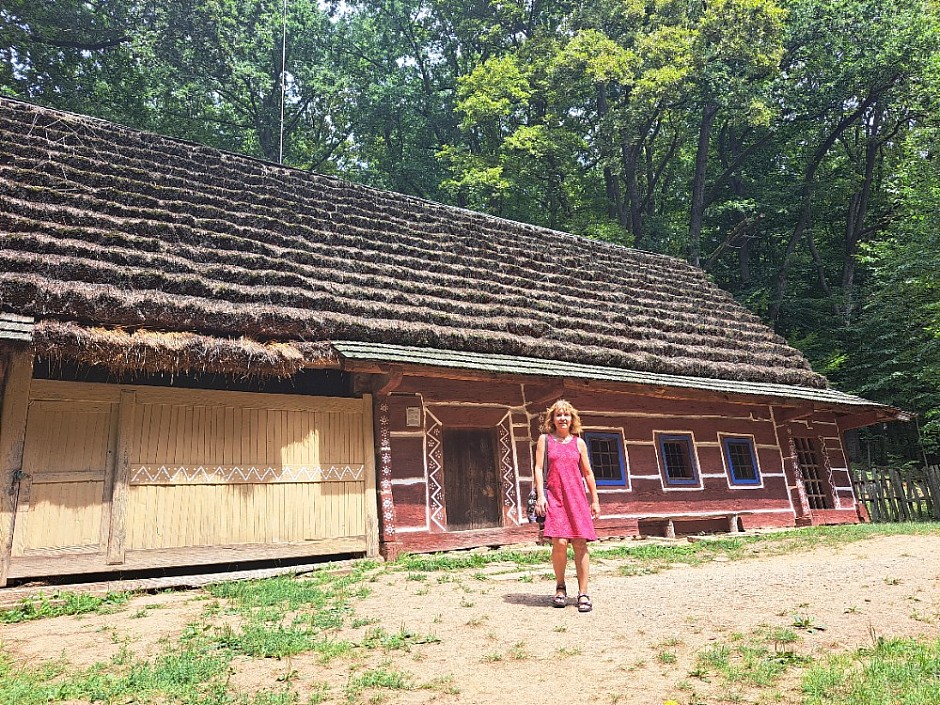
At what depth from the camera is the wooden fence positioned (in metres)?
14.2

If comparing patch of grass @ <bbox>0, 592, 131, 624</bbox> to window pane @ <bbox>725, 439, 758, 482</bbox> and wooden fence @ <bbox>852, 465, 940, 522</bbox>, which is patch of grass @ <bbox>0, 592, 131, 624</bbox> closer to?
window pane @ <bbox>725, 439, 758, 482</bbox>

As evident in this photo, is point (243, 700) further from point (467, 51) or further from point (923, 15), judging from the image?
point (467, 51)

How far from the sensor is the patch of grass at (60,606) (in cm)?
570

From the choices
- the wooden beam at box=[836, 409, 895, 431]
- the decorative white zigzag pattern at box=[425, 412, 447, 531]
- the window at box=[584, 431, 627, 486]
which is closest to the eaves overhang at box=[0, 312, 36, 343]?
the decorative white zigzag pattern at box=[425, 412, 447, 531]

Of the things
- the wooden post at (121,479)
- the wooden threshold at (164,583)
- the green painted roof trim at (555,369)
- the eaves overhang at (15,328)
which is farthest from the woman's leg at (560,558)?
the eaves overhang at (15,328)

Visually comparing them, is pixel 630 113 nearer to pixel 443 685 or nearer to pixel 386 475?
pixel 386 475

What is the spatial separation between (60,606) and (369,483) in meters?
3.65

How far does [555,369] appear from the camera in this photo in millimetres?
9789

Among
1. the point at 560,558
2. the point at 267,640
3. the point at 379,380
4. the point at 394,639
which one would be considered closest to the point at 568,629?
the point at 560,558

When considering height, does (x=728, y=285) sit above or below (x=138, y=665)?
above

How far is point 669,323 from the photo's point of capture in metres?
13.3

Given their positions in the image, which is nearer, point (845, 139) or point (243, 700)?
point (243, 700)

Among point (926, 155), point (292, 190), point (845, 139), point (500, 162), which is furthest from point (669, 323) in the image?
point (845, 139)

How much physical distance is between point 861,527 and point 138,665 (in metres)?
12.1
